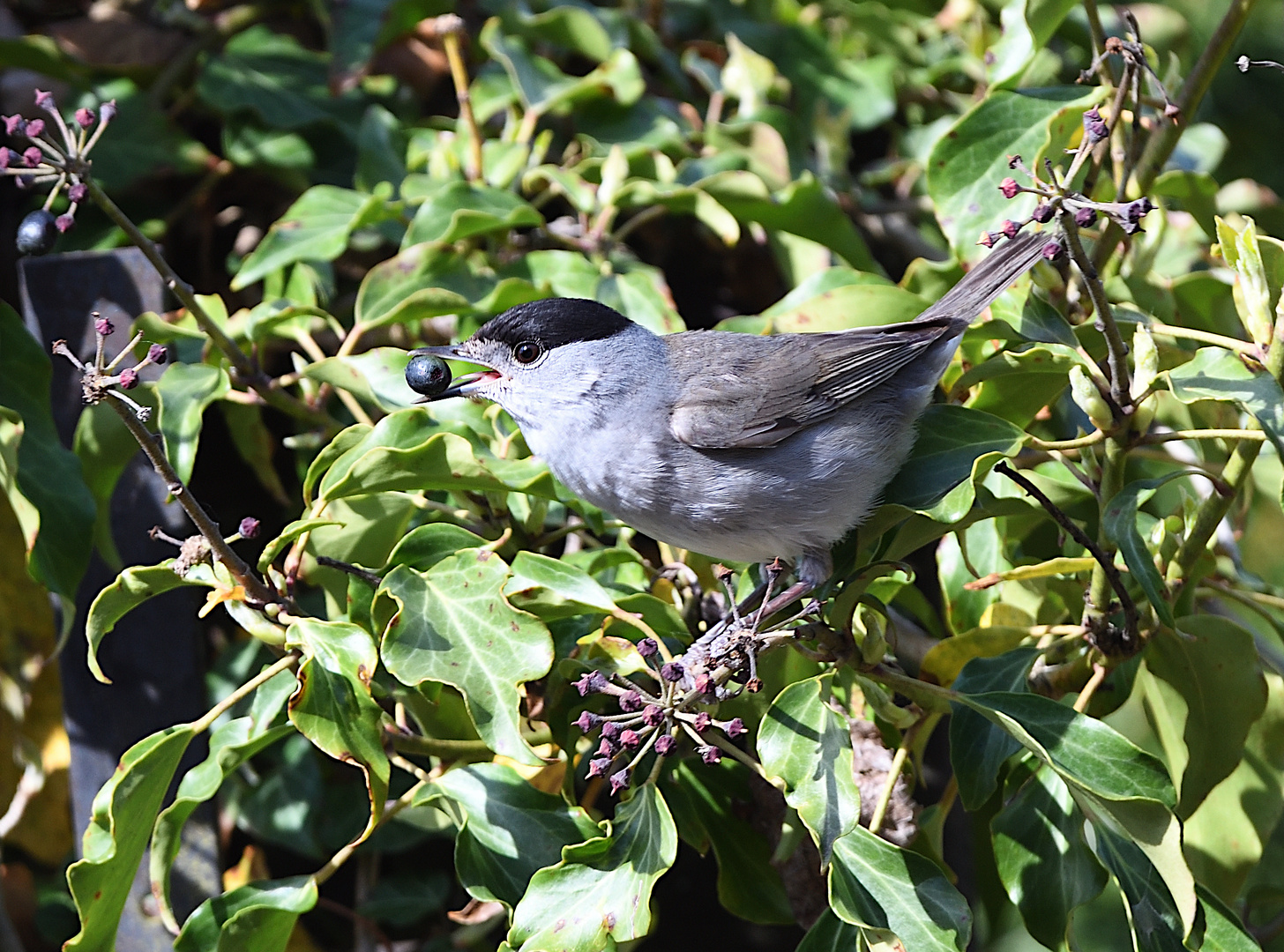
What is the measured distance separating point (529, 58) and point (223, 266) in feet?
3.33

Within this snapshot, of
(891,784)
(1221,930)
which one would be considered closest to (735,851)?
(891,784)

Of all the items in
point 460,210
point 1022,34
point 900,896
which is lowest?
point 900,896

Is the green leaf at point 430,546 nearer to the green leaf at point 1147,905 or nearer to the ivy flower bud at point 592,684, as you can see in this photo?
the ivy flower bud at point 592,684

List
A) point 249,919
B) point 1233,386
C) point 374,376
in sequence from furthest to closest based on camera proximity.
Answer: point 374,376
point 249,919
point 1233,386

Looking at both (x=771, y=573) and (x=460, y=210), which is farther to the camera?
(x=460, y=210)

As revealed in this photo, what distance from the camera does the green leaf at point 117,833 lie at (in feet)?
5.25

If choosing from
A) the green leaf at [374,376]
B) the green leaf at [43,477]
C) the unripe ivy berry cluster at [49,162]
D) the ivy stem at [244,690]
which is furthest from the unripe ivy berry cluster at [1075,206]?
the green leaf at [43,477]

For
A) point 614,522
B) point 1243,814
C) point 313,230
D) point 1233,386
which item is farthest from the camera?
point 313,230

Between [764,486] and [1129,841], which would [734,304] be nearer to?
[764,486]

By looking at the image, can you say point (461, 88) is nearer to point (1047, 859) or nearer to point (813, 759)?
point (813, 759)

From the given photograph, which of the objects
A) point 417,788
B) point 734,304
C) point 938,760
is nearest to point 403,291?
point 417,788

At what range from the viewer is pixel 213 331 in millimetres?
2074

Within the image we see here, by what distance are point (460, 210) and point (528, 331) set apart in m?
0.36

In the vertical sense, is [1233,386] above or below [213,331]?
above
